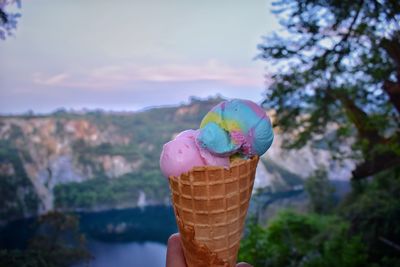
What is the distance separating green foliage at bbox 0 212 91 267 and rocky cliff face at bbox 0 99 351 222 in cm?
579

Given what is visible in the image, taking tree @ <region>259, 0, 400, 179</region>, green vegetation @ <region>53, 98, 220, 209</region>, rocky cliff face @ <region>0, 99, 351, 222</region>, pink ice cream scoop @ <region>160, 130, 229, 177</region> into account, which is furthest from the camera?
green vegetation @ <region>53, 98, 220, 209</region>

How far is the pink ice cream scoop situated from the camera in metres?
1.54

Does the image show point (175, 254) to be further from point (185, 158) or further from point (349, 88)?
point (349, 88)

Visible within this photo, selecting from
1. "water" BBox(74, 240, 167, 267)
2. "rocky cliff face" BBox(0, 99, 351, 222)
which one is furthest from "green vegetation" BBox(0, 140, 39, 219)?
"water" BBox(74, 240, 167, 267)

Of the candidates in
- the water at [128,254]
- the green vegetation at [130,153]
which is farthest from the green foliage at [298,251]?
the green vegetation at [130,153]

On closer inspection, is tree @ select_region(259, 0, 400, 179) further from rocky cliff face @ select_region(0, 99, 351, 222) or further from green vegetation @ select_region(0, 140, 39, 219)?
rocky cliff face @ select_region(0, 99, 351, 222)

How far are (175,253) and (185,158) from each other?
19.8 inches

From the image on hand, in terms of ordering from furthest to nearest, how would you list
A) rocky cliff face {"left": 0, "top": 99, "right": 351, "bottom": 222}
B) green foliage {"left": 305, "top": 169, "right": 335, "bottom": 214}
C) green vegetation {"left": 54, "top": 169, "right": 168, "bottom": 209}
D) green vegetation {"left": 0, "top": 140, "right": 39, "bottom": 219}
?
green foliage {"left": 305, "top": 169, "right": 335, "bottom": 214} < green vegetation {"left": 54, "top": 169, "right": 168, "bottom": 209} < rocky cliff face {"left": 0, "top": 99, "right": 351, "bottom": 222} < green vegetation {"left": 0, "top": 140, "right": 39, "bottom": 219}

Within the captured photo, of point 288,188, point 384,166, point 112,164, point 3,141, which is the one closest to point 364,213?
point 384,166

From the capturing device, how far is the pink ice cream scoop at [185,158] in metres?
1.54

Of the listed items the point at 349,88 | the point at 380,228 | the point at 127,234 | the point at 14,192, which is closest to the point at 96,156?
the point at 127,234

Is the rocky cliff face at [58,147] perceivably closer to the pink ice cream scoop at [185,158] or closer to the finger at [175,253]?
the finger at [175,253]

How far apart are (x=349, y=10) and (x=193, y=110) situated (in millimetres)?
28934

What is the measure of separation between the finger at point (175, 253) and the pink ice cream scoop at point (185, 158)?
39 centimetres
